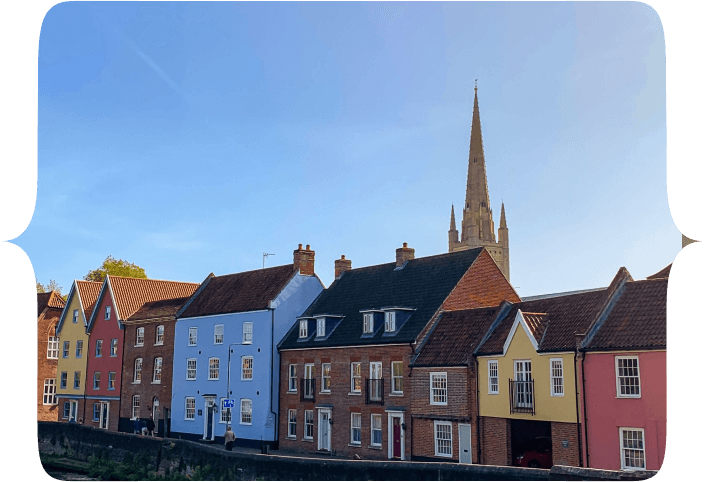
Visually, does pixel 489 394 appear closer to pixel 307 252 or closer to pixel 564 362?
pixel 564 362

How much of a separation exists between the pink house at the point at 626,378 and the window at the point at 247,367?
18428mm

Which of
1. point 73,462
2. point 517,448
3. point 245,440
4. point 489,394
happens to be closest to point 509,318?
point 489,394

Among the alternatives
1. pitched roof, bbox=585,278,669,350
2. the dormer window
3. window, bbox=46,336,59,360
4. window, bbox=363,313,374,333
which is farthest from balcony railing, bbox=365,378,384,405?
window, bbox=46,336,59,360

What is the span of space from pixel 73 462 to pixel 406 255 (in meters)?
17.1

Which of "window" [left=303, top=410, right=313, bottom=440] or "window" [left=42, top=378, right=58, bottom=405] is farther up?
"window" [left=42, top=378, right=58, bottom=405]

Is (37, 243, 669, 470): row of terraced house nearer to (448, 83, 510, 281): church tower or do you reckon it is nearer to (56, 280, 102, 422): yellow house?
(56, 280, 102, 422): yellow house

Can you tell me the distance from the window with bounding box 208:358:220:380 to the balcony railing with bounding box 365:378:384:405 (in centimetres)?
993

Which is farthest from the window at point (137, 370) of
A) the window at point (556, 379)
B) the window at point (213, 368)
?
the window at point (556, 379)

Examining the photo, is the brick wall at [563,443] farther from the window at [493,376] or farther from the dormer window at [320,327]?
the dormer window at [320,327]

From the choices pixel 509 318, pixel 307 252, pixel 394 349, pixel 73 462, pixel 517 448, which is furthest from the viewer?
pixel 307 252

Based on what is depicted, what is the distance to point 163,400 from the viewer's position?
40.4 metres

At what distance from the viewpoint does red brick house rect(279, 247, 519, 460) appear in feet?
97.2

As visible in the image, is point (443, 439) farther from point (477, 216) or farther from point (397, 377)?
point (477, 216)

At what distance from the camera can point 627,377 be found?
65.1 feet
